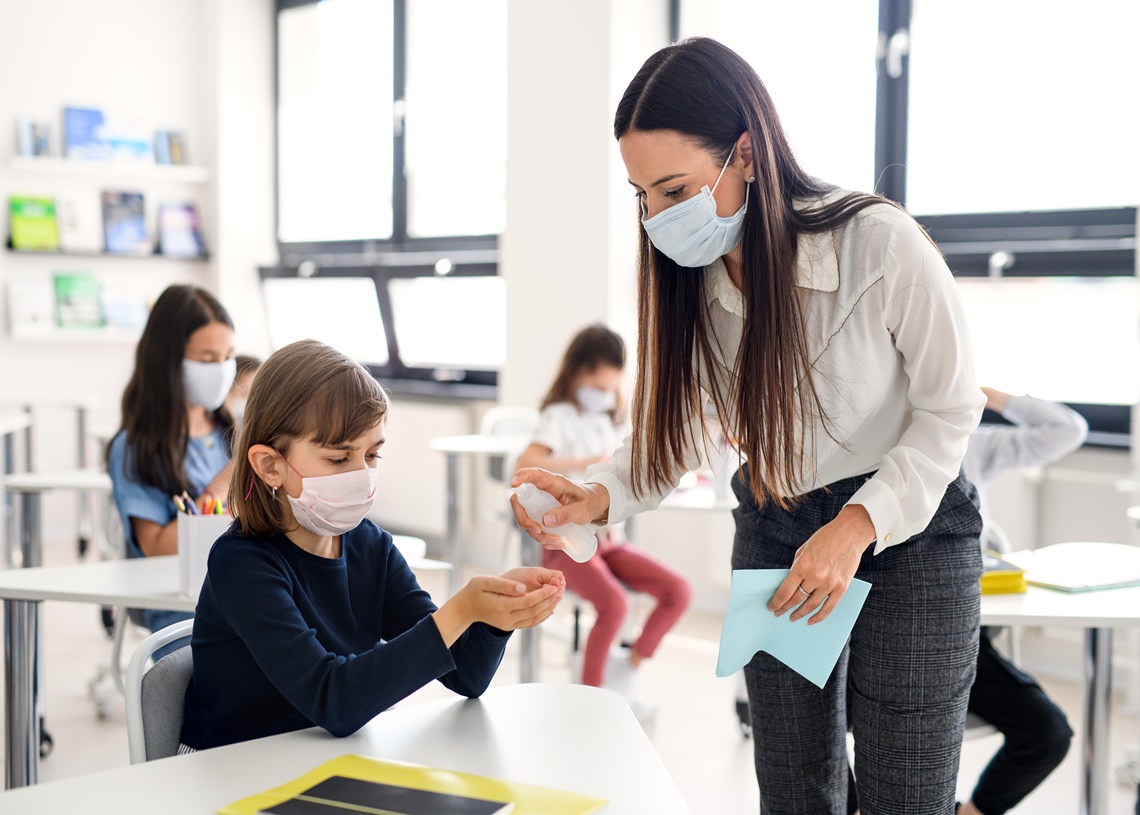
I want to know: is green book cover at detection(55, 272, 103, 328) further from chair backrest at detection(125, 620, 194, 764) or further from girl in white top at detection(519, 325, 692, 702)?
chair backrest at detection(125, 620, 194, 764)

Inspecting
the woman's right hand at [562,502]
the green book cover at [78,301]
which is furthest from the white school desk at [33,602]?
the green book cover at [78,301]

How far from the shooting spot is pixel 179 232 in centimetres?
612

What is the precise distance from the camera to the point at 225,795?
105 centimetres

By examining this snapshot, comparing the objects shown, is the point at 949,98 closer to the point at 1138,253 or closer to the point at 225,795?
the point at 1138,253

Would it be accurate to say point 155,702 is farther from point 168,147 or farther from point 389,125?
point 168,147

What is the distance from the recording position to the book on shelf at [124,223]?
5875mm

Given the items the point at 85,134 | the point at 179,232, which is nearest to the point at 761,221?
the point at 85,134

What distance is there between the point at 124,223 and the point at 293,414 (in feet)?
16.4

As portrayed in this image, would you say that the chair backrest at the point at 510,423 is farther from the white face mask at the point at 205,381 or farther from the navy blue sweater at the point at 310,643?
the navy blue sweater at the point at 310,643

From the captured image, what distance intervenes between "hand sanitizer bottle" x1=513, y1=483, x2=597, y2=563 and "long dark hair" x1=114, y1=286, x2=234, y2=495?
1.23m

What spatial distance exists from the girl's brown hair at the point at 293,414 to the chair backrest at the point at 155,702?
0.19m

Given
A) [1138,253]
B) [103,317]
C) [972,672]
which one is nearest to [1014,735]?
[972,672]

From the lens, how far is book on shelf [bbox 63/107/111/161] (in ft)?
18.6

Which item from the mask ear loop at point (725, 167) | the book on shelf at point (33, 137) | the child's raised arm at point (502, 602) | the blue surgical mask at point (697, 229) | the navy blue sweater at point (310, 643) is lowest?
the navy blue sweater at point (310, 643)
